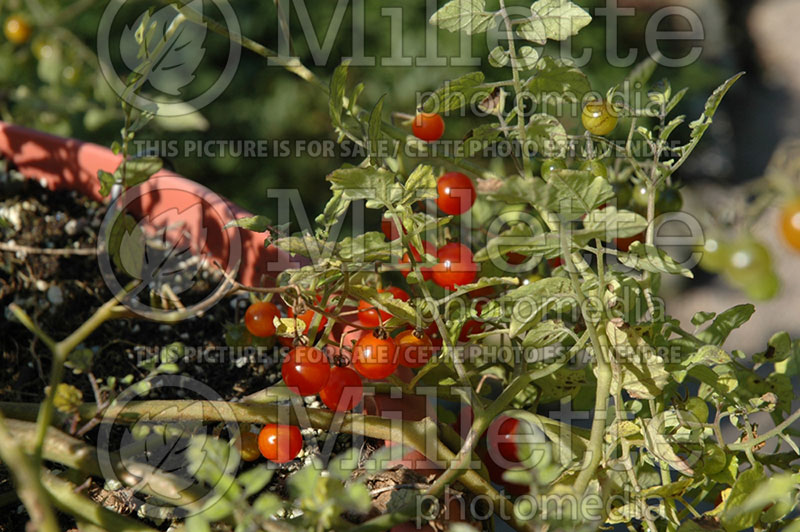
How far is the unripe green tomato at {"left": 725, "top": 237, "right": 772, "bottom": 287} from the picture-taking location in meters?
0.35

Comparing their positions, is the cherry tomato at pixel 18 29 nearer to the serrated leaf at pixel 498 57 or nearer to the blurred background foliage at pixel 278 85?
the blurred background foliage at pixel 278 85

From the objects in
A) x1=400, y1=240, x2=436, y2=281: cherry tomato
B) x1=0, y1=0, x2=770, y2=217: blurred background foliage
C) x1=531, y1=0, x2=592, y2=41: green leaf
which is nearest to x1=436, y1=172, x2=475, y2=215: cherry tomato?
x1=400, y1=240, x2=436, y2=281: cherry tomato

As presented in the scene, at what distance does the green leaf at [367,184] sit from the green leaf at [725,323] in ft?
0.88

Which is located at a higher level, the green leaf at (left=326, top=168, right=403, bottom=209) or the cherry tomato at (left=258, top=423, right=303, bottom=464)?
the green leaf at (left=326, top=168, right=403, bottom=209)

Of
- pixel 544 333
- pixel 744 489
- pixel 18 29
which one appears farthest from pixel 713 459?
pixel 18 29

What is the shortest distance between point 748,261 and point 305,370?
0.30 meters

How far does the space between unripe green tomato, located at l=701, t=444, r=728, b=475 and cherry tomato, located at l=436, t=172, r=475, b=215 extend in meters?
0.25

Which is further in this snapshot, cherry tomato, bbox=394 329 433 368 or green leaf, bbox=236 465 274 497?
cherry tomato, bbox=394 329 433 368

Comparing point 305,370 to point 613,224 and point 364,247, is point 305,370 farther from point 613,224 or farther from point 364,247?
point 613,224

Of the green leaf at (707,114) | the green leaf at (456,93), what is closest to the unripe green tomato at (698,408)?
the green leaf at (707,114)

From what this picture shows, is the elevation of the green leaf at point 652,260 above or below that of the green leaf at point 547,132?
below

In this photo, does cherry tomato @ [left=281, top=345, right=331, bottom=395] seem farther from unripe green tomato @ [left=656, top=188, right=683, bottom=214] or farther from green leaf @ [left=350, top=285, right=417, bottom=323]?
unripe green tomato @ [left=656, top=188, right=683, bottom=214]

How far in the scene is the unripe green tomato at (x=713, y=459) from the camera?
0.51 metres

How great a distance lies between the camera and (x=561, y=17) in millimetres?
536
